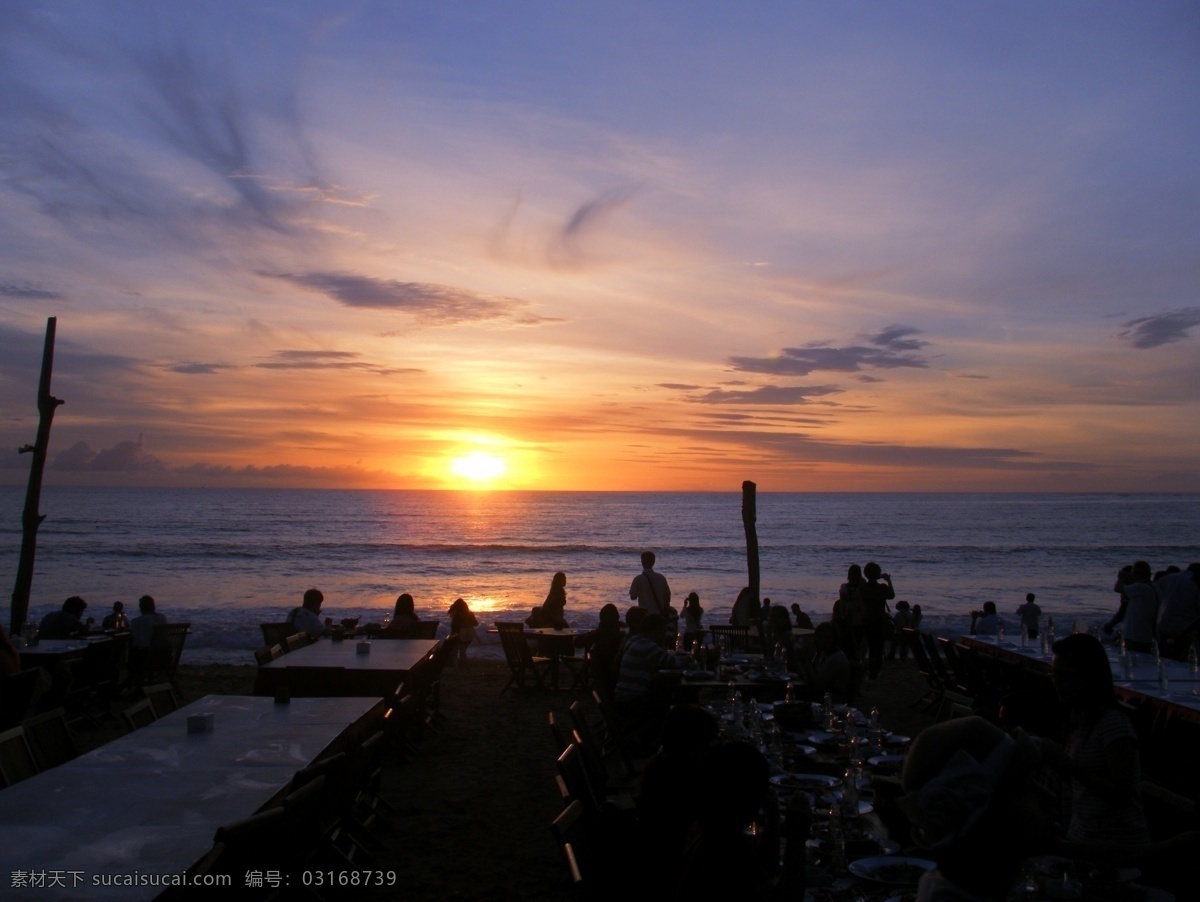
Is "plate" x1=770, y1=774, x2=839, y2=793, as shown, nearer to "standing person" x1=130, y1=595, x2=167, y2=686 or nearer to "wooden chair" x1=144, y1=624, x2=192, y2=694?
"wooden chair" x1=144, y1=624, x2=192, y2=694

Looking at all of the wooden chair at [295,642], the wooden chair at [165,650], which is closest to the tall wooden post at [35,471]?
the wooden chair at [165,650]

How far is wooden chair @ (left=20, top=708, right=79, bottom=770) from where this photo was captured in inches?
165

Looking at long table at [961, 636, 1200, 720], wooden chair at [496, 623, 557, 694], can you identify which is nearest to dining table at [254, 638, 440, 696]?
wooden chair at [496, 623, 557, 694]

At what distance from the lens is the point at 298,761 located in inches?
157

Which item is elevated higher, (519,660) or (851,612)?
(851,612)

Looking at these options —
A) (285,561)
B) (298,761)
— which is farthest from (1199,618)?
(285,561)

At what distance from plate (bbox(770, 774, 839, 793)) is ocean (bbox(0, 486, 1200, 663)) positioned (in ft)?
42.9

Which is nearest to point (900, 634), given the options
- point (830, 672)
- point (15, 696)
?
point (830, 672)

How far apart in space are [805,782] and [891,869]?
42.0 inches

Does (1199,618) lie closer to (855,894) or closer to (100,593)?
(855,894)

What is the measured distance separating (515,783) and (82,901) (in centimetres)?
444

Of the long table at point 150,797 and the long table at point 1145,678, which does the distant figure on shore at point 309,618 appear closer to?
the long table at point 150,797

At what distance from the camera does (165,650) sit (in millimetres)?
9258

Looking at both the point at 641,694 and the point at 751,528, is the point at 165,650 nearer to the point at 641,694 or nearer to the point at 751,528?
the point at 641,694
